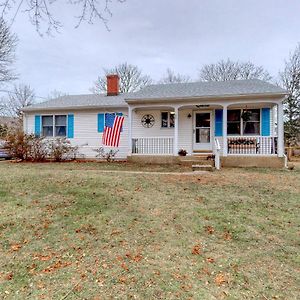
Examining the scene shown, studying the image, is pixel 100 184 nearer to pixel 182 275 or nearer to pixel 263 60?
pixel 182 275

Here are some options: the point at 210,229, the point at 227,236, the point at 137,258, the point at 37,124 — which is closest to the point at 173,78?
the point at 37,124

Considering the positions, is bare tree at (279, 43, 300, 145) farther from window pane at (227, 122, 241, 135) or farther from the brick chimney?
the brick chimney

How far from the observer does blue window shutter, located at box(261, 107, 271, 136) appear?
41.6 ft

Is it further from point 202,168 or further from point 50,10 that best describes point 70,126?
point 50,10

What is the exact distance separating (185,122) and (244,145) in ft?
10.1

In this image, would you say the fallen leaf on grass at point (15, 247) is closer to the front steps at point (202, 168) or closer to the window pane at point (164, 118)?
the front steps at point (202, 168)

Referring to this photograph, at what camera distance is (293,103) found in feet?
82.7

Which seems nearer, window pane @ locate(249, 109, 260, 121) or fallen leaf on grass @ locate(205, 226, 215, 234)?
fallen leaf on grass @ locate(205, 226, 215, 234)

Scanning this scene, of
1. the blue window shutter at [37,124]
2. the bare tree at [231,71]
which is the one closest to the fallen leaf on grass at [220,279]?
the blue window shutter at [37,124]

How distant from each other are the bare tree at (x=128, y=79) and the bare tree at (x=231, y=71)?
25.7ft

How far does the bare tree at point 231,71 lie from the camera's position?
33.3 m

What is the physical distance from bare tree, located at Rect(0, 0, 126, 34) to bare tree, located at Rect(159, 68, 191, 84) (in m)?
35.3

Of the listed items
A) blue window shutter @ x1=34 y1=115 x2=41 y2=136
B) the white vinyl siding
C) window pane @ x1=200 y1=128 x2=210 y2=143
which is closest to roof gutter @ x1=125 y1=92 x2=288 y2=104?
window pane @ x1=200 y1=128 x2=210 y2=143

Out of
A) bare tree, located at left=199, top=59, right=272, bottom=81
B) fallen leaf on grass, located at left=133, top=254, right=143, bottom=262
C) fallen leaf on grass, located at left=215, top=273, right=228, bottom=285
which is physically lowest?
fallen leaf on grass, located at left=215, top=273, right=228, bottom=285
